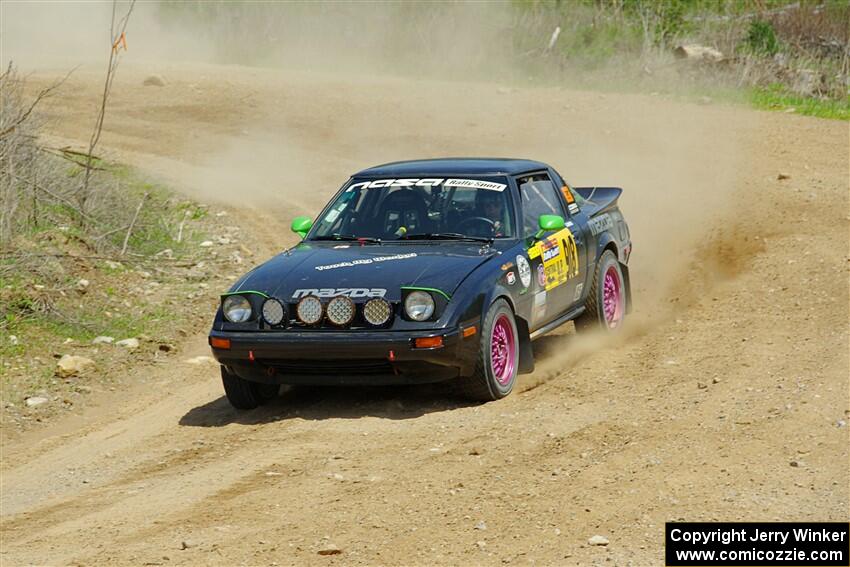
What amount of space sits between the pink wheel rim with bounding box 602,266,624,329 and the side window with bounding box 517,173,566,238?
2.95ft

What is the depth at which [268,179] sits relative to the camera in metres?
19.2

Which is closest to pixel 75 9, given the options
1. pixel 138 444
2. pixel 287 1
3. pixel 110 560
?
pixel 287 1

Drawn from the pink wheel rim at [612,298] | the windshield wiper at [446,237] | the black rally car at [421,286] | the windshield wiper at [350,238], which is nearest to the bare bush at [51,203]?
the windshield wiper at [350,238]

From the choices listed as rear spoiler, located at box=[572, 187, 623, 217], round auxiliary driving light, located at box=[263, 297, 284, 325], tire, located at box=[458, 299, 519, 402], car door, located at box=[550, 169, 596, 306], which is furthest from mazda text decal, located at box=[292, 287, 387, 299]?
rear spoiler, located at box=[572, 187, 623, 217]

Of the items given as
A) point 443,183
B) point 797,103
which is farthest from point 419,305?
point 797,103

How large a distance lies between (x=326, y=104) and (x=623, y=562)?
1898 centimetres

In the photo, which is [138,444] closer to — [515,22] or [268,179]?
[268,179]

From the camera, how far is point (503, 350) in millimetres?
8953

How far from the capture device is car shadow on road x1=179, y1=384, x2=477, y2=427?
8.70 metres

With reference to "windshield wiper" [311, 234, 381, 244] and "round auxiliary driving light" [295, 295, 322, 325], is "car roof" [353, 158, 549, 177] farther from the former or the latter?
"round auxiliary driving light" [295, 295, 322, 325]

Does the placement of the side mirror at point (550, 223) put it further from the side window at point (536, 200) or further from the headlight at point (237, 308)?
the headlight at point (237, 308)

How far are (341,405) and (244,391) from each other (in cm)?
69

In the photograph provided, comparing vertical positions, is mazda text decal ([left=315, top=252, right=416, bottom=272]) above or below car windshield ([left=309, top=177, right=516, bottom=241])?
below

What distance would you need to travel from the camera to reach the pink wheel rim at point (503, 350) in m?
8.81
